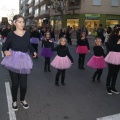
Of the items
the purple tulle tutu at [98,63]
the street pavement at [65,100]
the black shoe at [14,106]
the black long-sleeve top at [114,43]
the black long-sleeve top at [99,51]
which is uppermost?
the black long-sleeve top at [114,43]

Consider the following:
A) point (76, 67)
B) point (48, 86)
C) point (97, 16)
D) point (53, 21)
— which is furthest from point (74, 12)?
point (48, 86)

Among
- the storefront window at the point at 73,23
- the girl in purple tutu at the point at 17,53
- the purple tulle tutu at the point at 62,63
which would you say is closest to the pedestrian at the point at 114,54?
the purple tulle tutu at the point at 62,63

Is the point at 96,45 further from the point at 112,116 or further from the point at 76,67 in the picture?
the point at 112,116

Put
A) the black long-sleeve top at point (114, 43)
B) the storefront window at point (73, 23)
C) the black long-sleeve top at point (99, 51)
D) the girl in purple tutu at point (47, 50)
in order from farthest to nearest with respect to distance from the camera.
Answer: the storefront window at point (73, 23)
the girl in purple tutu at point (47, 50)
the black long-sleeve top at point (99, 51)
the black long-sleeve top at point (114, 43)

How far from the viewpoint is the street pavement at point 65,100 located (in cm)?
568

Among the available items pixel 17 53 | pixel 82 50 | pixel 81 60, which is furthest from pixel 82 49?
pixel 17 53

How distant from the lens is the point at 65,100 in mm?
6785


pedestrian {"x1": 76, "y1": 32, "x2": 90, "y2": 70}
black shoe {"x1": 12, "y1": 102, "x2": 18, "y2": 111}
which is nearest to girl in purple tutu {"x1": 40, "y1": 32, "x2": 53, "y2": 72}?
pedestrian {"x1": 76, "y1": 32, "x2": 90, "y2": 70}

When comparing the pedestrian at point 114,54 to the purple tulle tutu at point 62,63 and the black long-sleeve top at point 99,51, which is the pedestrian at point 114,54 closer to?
the purple tulle tutu at point 62,63

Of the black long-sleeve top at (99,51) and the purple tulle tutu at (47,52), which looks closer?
the black long-sleeve top at (99,51)

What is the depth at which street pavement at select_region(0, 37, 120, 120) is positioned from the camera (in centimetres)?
568

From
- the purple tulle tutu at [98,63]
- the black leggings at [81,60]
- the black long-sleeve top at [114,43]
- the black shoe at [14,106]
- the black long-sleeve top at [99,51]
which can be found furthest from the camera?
the black leggings at [81,60]

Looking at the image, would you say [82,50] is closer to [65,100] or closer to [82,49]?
[82,49]

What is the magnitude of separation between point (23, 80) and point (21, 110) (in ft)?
2.12
